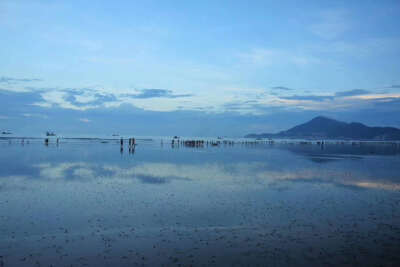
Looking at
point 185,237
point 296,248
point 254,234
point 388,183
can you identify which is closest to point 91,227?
point 185,237

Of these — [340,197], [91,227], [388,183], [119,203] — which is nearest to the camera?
[91,227]

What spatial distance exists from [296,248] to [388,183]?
20.4 meters

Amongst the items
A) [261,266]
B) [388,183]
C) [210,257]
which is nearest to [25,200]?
[210,257]

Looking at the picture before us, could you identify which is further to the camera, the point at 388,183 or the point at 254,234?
the point at 388,183

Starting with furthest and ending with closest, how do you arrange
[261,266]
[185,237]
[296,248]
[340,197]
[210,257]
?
[340,197] < [185,237] < [296,248] < [210,257] < [261,266]

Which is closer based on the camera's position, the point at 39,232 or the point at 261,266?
the point at 261,266

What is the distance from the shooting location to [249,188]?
24781mm

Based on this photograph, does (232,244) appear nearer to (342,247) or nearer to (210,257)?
(210,257)

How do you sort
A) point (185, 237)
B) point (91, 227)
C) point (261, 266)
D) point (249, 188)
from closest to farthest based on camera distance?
point (261, 266) < point (185, 237) < point (91, 227) < point (249, 188)

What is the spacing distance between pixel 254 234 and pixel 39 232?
29.1 feet

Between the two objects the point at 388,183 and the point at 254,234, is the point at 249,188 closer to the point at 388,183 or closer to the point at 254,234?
the point at 254,234

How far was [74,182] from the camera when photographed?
2622cm

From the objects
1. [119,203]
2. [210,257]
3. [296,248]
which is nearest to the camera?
[210,257]

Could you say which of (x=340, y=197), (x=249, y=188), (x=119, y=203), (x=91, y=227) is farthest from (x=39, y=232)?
(x=340, y=197)
